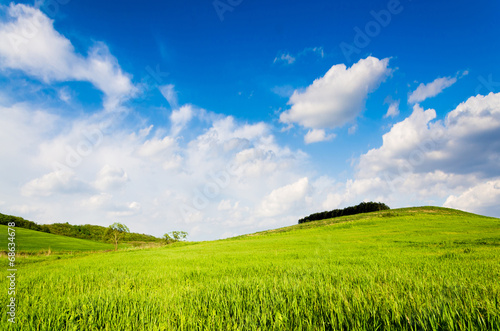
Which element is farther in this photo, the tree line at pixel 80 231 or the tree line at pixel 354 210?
the tree line at pixel 354 210

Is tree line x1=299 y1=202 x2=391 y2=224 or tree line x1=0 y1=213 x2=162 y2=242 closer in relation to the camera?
tree line x1=0 y1=213 x2=162 y2=242

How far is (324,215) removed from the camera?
403ft

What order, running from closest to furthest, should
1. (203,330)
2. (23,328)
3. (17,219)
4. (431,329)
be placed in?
(431,329) → (203,330) → (23,328) → (17,219)

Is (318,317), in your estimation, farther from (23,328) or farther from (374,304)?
(23,328)

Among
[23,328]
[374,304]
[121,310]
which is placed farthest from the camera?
[121,310]

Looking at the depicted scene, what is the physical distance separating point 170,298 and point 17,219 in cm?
10284

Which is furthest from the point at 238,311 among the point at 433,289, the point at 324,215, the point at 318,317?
the point at 324,215

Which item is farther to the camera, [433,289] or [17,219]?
[17,219]

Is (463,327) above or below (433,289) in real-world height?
above

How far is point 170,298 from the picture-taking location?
2.98 metres

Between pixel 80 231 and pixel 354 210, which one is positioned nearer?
pixel 80 231

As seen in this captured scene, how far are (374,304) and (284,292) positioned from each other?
1144 mm

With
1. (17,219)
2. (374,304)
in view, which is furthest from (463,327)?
(17,219)

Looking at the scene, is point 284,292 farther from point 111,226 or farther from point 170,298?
point 111,226
